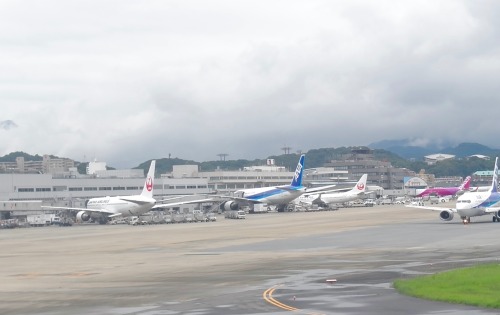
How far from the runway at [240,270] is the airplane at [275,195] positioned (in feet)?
232

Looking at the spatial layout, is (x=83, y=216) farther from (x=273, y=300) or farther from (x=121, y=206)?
(x=273, y=300)

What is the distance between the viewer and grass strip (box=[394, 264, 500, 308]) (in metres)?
30.8

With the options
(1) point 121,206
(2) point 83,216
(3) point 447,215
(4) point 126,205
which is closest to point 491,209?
(3) point 447,215

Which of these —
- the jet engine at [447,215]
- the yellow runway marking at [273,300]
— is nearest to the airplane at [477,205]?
the jet engine at [447,215]

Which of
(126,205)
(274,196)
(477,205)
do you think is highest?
(274,196)

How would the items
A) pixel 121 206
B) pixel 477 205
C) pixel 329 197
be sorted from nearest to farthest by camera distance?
Result: pixel 477 205 → pixel 121 206 → pixel 329 197

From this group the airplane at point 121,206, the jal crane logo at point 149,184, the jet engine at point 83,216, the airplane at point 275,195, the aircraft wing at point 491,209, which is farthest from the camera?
the airplane at point 275,195

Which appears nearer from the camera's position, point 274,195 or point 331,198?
point 274,195

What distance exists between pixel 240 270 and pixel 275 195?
114716 mm

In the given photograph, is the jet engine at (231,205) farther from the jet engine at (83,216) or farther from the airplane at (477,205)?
the airplane at (477,205)

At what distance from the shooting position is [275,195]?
162375mm

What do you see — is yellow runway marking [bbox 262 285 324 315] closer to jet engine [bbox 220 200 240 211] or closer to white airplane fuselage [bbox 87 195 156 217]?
white airplane fuselage [bbox 87 195 156 217]

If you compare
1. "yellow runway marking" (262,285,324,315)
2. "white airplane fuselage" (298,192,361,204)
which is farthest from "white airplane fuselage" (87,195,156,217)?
"yellow runway marking" (262,285,324,315)

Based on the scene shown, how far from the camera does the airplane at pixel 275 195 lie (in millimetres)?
160125
